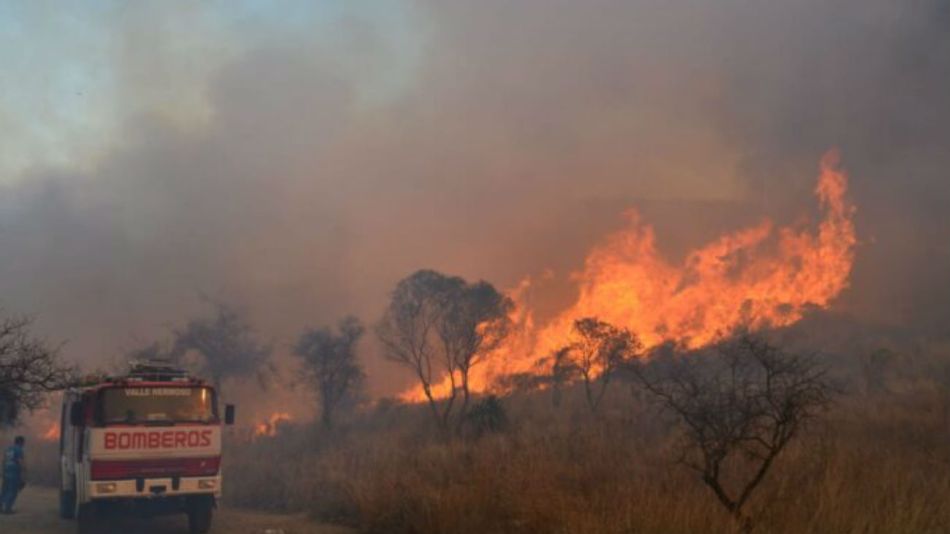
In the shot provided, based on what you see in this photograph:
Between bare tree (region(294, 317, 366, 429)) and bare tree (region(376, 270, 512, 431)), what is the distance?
2363 millimetres

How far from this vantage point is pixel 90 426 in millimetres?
13438

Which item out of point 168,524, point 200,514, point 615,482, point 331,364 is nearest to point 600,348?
point 331,364

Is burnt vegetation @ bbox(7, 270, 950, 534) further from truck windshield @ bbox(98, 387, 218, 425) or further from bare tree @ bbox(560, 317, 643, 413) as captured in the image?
truck windshield @ bbox(98, 387, 218, 425)

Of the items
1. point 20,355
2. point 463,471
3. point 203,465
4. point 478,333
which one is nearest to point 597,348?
point 478,333

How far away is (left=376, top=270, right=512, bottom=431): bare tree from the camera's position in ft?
109

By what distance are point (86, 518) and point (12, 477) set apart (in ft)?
18.9

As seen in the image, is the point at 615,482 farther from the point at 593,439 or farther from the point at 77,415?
the point at 77,415

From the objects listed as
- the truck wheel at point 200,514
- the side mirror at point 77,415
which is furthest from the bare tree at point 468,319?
the side mirror at point 77,415

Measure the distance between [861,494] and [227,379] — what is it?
133ft

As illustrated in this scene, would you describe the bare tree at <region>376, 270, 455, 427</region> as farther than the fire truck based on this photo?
Yes

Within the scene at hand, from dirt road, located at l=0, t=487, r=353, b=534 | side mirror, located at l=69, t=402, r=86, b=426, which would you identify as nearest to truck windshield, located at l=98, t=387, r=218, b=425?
side mirror, located at l=69, t=402, r=86, b=426

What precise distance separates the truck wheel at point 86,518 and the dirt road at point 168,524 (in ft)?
2.85

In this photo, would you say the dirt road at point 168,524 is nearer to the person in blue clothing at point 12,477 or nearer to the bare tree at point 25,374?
the person in blue clothing at point 12,477

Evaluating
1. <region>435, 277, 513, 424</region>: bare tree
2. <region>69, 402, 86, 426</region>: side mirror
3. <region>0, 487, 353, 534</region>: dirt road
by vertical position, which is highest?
<region>435, 277, 513, 424</region>: bare tree
